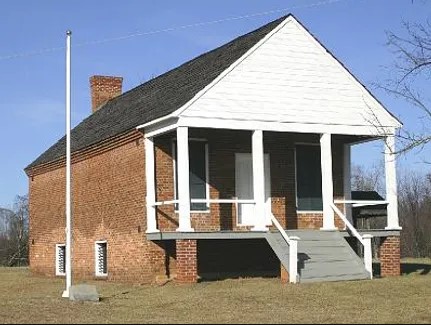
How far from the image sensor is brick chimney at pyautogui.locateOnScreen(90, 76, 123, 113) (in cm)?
3428

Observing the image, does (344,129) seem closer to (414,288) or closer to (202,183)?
(202,183)

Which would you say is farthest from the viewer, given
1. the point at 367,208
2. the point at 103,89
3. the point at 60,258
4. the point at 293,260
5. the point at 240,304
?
the point at 103,89

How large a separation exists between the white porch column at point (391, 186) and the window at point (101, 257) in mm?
9163

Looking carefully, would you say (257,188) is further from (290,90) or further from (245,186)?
(290,90)

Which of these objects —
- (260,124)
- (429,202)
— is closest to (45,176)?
(260,124)

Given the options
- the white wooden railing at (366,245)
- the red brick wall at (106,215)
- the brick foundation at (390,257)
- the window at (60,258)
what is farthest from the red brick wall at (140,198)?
the brick foundation at (390,257)

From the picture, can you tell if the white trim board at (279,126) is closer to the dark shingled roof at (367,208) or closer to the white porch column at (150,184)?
the white porch column at (150,184)

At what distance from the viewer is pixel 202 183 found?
75.0ft

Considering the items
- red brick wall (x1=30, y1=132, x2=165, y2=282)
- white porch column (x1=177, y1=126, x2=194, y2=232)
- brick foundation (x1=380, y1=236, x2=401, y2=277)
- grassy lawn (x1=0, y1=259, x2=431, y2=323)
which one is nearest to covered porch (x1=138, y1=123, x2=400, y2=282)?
white porch column (x1=177, y1=126, x2=194, y2=232)

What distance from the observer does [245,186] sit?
23.6m

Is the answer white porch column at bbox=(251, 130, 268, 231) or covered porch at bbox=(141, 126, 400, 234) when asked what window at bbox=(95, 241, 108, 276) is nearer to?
covered porch at bbox=(141, 126, 400, 234)

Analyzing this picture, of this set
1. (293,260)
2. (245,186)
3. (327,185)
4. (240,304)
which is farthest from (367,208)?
(240,304)

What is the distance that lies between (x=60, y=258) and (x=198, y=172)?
30.2 feet

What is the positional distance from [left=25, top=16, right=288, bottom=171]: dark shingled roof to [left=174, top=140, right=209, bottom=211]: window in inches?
63.4
